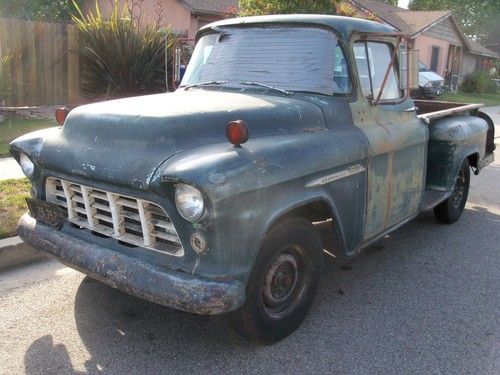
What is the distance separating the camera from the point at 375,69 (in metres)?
4.30

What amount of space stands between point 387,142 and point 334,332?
1496 millimetres

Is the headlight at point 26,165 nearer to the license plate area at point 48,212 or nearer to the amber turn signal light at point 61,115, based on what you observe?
the license plate area at point 48,212

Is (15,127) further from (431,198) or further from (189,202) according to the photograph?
(189,202)

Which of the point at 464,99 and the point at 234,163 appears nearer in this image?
the point at 234,163

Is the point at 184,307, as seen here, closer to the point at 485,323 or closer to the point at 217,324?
the point at 217,324

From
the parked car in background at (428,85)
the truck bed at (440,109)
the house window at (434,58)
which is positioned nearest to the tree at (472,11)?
the house window at (434,58)

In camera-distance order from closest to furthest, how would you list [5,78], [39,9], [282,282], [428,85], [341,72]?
1. [282,282]
2. [341,72]
3. [5,78]
4. [428,85]
5. [39,9]

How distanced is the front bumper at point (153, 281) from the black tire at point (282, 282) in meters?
0.28

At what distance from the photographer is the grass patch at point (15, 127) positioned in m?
8.27

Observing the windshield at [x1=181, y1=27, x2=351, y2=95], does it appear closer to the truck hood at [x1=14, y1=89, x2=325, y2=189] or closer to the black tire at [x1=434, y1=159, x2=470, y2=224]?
the truck hood at [x1=14, y1=89, x2=325, y2=189]

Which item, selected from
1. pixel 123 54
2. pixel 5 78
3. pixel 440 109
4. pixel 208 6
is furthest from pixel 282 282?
pixel 208 6

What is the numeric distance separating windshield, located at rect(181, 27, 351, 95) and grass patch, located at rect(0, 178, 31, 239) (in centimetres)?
214

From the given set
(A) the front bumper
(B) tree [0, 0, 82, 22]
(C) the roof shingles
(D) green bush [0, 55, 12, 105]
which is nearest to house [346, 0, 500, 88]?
(C) the roof shingles

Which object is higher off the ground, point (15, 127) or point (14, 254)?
point (15, 127)
